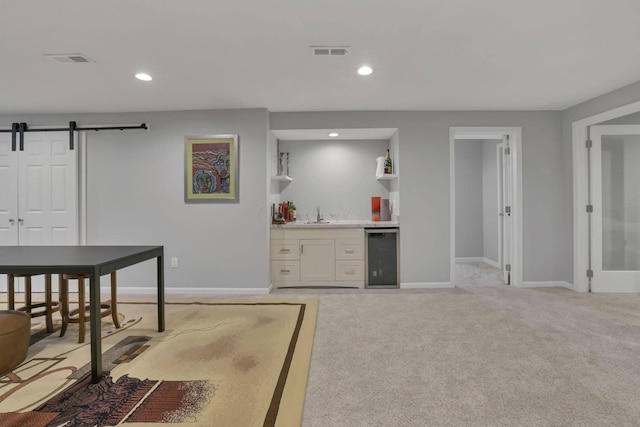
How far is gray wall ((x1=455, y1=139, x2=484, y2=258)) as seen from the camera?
6.67 meters

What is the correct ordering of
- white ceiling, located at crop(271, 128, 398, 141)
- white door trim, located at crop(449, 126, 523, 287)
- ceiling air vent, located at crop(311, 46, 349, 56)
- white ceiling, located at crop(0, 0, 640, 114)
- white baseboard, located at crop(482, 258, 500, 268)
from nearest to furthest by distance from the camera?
white ceiling, located at crop(0, 0, 640, 114)
ceiling air vent, located at crop(311, 46, 349, 56)
white door trim, located at crop(449, 126, 523, 287)
white ceiling, located at crop(271, 128, 398, 141)
white baseboard, located at crop(482, 258, 500, 268)

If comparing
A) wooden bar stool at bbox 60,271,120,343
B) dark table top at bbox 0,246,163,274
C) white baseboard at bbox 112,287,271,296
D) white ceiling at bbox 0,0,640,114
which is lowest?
white baseboard at bbox 112,287,271,296

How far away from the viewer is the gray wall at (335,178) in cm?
522

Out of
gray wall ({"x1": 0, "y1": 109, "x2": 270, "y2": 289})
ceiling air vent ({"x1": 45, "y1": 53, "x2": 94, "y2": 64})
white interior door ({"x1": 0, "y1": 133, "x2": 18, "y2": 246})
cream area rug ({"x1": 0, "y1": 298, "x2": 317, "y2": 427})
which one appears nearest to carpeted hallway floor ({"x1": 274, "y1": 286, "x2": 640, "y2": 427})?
cream area rug ({"x1": 0, "y1": 298, "x2": 317, "y2": 427})

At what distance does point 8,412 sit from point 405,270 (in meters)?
3.89

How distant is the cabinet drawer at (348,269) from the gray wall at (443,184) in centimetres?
59

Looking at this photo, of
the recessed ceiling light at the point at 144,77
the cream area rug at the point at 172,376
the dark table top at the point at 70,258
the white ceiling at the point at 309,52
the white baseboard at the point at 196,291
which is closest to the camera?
the cream area rug at the point at 172,376

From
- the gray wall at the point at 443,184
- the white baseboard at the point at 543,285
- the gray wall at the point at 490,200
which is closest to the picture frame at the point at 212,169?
the gray wall at the point at 443,184

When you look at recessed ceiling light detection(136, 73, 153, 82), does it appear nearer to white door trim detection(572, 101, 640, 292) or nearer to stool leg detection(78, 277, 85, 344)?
stool leg detection(78, 277, 85, 344)

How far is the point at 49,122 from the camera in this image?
4.41m

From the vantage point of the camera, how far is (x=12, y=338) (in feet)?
7.16

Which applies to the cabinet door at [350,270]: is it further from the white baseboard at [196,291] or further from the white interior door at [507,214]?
the white interior door at [507,214]

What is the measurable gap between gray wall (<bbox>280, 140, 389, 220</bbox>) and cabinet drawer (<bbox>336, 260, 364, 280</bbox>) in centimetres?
96

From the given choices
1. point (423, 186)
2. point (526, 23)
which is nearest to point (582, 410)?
point (526, 23)
